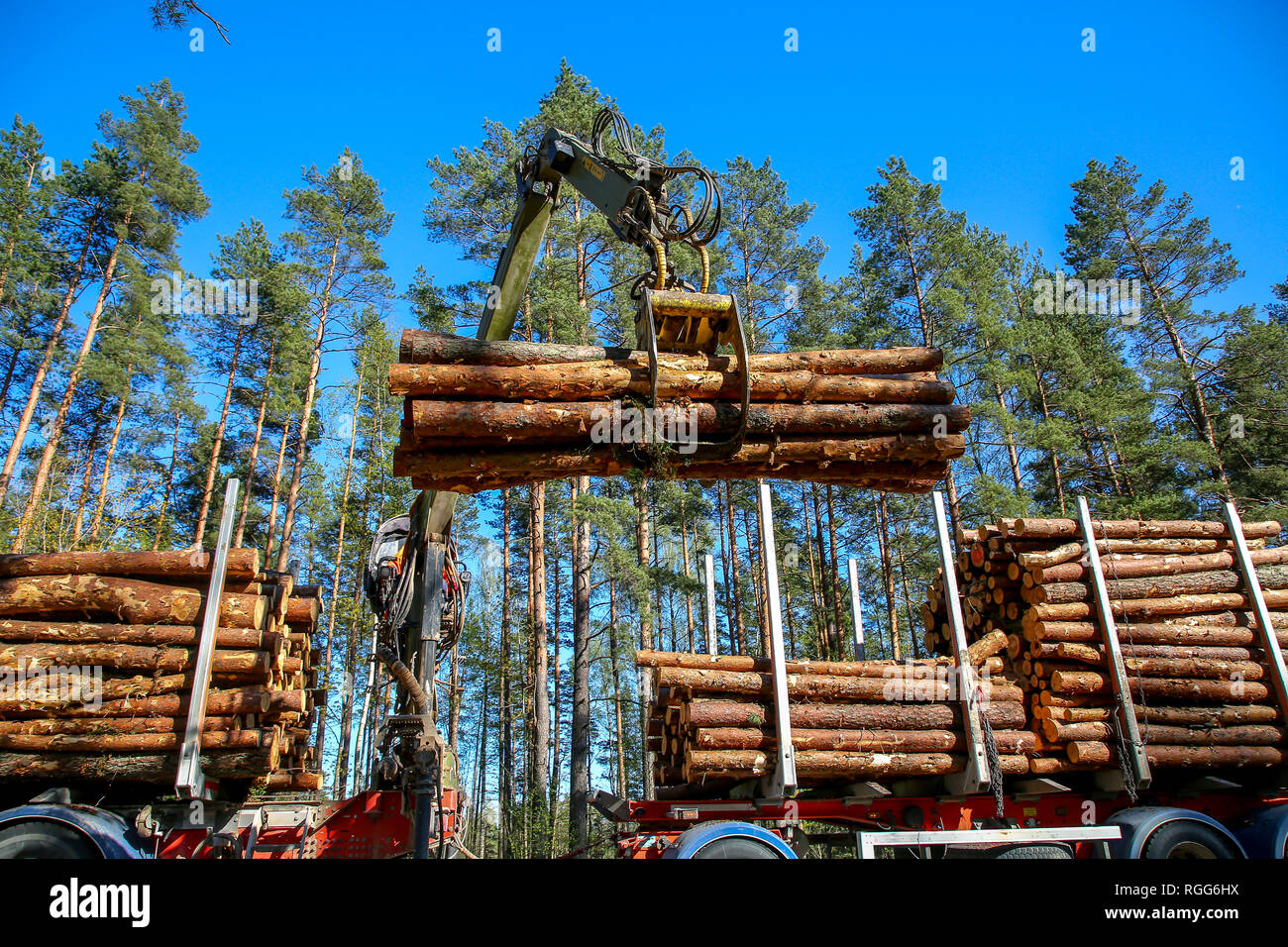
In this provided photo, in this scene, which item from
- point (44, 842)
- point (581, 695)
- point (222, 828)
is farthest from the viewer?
point (581, 695)

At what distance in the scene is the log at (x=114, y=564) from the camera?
→ 747cm

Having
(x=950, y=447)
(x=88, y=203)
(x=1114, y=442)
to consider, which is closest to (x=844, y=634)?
(x=1114, y=442)

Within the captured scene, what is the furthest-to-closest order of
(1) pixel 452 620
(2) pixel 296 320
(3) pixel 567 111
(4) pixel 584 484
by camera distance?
(2) pixel 296 320 < (4) pixel 584 484 < (3) pixel 567 111 < (1) pixel 452 620

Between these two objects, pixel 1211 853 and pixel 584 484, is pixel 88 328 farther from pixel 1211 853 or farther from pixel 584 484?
pixel 1211 853

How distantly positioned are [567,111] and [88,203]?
16.7m

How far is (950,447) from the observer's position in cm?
540

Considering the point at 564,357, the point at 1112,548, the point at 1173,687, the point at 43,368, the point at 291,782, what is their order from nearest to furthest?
the point at 564,357 → the point at 1173,687 → the point at 1112,548 → the point at 291,782 → the point at 43,368

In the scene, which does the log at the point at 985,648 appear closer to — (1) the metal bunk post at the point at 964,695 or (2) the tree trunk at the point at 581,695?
(1) the metal bunk post at the point at 964,695

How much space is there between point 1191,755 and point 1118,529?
8.24 ft

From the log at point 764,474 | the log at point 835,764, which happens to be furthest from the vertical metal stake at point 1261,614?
the log at point 764,474

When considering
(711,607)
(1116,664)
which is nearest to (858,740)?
(711,607)

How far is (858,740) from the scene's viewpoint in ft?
23.6

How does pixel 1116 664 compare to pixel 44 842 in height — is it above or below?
above

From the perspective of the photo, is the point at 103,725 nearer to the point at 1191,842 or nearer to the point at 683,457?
the point at 683,457
